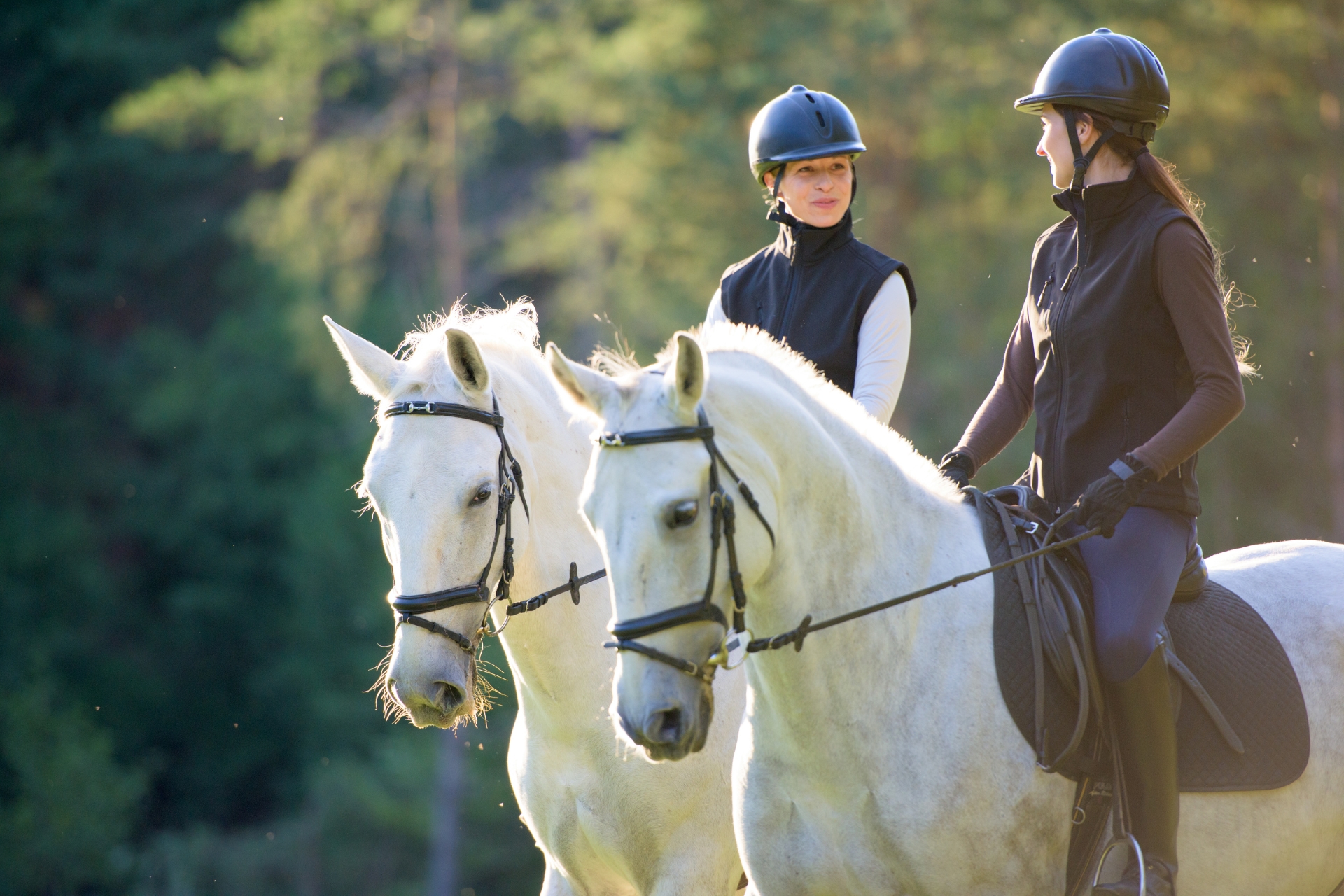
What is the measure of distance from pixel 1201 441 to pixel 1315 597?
90 cm

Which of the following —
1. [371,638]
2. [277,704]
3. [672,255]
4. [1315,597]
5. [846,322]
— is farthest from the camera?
[277,704]

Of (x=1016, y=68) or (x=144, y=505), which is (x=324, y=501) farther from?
(x=1016, y=68)

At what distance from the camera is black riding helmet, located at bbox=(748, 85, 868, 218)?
4.33m

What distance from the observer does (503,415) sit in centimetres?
391

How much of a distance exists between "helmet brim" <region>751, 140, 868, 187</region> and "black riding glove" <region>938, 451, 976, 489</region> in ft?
3.94

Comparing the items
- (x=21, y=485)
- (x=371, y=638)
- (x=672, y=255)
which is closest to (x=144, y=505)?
(x=21, y=485)

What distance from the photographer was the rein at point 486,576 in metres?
3.51

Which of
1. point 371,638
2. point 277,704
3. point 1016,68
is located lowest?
point 277,704

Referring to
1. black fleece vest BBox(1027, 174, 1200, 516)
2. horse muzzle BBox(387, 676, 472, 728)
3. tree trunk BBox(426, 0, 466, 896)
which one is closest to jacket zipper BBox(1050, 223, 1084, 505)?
black fleece vest BBox(1027, 174, 1200, 516)

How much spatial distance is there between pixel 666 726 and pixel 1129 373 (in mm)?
1676

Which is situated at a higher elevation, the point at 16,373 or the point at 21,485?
the point at 16,373

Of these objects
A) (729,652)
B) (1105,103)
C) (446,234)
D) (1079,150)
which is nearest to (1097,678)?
(729,652)

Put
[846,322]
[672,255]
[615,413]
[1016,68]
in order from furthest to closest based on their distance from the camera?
[672,255]
[1016,68]
[846,322]
[615,413]

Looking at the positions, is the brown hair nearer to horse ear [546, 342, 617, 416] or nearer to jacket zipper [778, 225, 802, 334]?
jacket zipper [778, 225, 802, 334]
